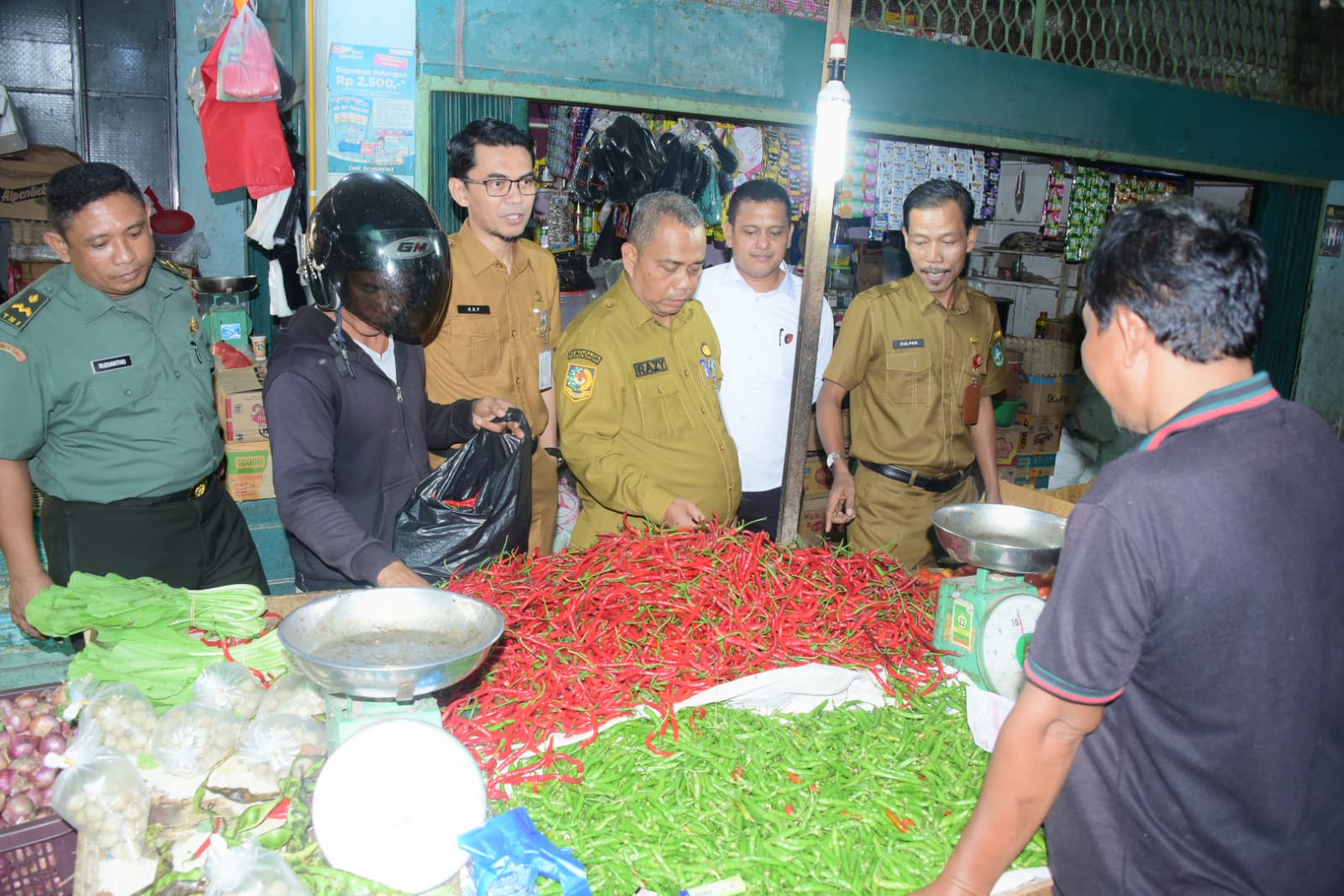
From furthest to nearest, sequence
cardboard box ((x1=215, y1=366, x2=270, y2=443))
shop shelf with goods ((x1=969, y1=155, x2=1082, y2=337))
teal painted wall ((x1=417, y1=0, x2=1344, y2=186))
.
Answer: shop shelf with goods ((x1=969, y1=155, x2=1082, y2=337)) < teal painted wall ((x1=417, y1=0, x2=1344, y2=186)) < cardboard box ((x1=215, y1=366, x2=270, y2=443))

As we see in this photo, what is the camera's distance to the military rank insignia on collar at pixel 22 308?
2.90 meters

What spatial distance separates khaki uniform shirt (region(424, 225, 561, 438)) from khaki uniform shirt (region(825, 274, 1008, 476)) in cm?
133

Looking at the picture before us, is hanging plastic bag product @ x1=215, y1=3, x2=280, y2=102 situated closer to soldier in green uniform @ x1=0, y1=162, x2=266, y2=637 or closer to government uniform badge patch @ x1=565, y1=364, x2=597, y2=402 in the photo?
soldier in green uniform @ x1=0, y1=162, x2=266, y2=637

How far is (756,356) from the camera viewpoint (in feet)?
13.6

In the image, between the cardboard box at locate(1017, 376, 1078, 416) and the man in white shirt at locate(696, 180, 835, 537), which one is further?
the cardboard box at locate(1017, 376, 1078, 416)

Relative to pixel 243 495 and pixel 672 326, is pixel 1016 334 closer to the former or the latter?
pixel 672 326

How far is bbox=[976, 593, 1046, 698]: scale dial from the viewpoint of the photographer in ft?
7.22

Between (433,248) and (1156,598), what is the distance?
79.0 inches

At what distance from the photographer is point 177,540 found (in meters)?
3.24

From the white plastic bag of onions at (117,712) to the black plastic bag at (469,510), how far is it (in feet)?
2.67

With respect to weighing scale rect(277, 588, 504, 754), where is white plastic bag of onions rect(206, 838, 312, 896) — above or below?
below

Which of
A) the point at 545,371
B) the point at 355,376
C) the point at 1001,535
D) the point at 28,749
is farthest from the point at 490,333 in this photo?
the point at 1001,535

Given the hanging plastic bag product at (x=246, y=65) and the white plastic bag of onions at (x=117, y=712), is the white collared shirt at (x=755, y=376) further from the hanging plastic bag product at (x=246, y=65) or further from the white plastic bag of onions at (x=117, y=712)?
the hanging plastic bag product at (x=246, y=65)

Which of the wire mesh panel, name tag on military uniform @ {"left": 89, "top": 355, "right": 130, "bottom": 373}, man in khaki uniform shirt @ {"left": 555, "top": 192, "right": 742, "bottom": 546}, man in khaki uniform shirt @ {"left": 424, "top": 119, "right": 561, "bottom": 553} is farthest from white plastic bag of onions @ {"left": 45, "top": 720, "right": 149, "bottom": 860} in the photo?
the wire mesh panel
